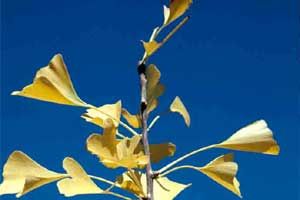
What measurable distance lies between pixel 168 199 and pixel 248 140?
0.85 feet

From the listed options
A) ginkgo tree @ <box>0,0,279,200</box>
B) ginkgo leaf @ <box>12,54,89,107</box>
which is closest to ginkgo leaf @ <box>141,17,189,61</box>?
ginkgo tree @ <box>0,0,279,200</box>

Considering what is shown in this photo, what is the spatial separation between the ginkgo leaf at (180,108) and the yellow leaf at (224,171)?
121 mm

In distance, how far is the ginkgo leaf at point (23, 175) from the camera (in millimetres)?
1191

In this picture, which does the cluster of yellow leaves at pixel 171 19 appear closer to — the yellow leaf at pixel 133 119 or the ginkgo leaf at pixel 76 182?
the yellow leaf at pixel 133 119

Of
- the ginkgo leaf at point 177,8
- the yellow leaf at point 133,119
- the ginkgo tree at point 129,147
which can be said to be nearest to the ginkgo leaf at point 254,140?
the ginkgo tree at point 129,147

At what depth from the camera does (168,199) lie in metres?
1.35

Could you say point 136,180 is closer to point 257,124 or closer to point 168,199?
point 168,199

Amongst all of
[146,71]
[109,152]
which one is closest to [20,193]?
[109,152]

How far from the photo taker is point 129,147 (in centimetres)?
114

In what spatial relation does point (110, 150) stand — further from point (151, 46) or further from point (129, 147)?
point (151, 46)

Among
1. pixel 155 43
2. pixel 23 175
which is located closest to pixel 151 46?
pixel 155 43

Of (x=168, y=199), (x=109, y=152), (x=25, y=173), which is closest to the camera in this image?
(x=109, y=152)

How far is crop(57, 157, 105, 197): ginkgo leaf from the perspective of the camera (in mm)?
1170

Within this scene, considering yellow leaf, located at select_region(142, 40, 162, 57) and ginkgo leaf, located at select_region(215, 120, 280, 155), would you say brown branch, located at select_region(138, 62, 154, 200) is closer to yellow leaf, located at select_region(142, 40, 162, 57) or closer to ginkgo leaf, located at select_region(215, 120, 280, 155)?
yellow leaf, located at select_region(142, 40, 162, 57)
